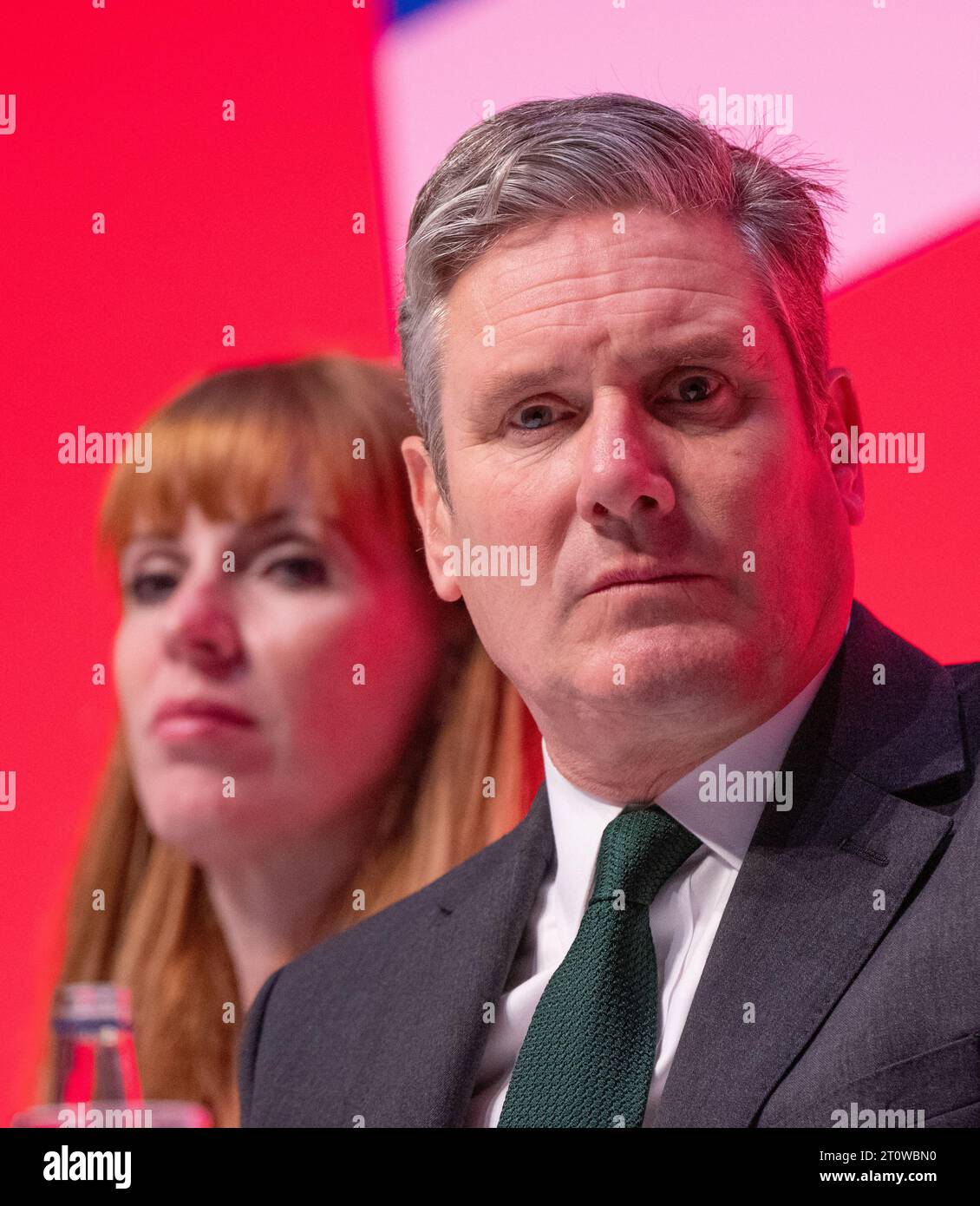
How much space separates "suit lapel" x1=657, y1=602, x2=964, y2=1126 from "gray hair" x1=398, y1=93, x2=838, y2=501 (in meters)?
0.40

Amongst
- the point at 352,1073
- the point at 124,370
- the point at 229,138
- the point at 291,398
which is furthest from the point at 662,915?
the point at 229,138

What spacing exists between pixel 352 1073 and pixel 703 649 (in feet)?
2.81

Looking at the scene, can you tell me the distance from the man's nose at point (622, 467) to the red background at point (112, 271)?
90 cm

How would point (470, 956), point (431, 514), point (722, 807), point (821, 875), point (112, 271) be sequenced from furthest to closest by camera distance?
point (112, 271) → point (431, 514) → point (470, 956) → point (722, 807) → point (821, 875)

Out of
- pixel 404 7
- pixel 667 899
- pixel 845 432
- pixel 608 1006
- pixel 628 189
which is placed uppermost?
pixel 404 7

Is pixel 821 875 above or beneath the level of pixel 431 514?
beneath

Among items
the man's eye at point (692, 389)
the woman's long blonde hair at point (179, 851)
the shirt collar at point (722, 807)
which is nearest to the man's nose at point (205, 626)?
the woman's long blonde hair at point (179, 851)

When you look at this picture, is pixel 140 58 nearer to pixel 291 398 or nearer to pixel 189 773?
pixel 291 398

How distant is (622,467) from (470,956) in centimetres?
77

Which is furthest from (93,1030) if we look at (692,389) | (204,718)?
(692,389)

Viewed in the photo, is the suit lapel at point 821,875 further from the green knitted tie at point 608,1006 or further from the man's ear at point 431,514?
the man's ear at point 431,514

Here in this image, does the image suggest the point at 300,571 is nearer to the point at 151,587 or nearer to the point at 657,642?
the point at 151,587

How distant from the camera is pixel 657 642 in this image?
1846mm

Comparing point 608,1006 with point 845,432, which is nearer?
point 608,1006
